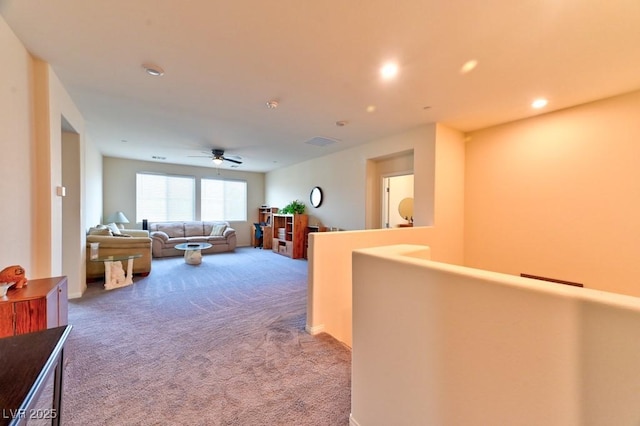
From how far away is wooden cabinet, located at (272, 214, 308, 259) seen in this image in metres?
6.41

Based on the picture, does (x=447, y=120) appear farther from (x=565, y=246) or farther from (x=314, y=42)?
(x=314, y=42)

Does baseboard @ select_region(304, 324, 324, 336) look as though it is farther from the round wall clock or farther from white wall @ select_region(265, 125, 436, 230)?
the round wall clock

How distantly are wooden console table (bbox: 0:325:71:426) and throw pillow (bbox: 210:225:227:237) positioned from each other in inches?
248

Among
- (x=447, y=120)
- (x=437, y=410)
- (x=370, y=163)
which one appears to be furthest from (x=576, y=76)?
(x=437, y=410)

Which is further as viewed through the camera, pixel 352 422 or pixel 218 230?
pixel 218 230

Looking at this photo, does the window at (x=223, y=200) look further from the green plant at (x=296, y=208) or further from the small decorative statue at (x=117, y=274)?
the small decorative statue at (x=117, y=274)

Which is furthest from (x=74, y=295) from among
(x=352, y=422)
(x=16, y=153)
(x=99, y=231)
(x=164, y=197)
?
(x=164, y=197)

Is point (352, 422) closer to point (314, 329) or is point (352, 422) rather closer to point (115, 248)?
point (314, 329)

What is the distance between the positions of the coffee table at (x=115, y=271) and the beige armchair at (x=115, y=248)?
0.16m

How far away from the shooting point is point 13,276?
1795 millimetres

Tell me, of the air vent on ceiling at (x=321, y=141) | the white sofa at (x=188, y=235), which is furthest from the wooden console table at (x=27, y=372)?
the white sofa at (x=188, y=235)

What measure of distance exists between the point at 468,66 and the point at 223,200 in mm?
7453

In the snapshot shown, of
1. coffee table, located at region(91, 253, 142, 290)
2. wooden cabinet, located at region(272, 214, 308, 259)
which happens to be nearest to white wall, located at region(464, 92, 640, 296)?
wooden cabinet, located at region(272, 214, 308, 259)

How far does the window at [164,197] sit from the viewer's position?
693 cm
